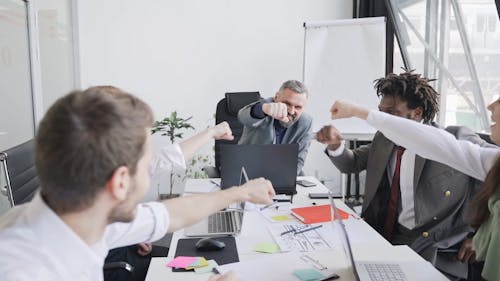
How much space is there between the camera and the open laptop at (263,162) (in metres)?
1.94

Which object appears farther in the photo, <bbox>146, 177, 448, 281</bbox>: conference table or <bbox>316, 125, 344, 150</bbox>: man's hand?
<bbox>316, 125, 344, 150</bbox>: man's hand

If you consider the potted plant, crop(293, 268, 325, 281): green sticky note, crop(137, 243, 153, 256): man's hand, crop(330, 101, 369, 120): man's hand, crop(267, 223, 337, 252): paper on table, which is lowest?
crop(137, 243, 153, 256): man's hand

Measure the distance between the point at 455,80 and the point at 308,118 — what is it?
1.45m

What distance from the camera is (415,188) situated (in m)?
1.94

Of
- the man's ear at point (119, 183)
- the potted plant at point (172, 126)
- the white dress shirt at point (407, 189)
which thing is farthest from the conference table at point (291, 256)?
the potted plant at point (172, 126)

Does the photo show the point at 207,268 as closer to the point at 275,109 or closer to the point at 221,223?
the point at 221,223

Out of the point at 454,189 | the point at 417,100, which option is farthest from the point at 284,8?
the point at 454,189

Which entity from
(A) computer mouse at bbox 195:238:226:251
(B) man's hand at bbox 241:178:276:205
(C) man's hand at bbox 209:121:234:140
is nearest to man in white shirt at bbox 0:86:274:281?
(B) man's hand at bbox 241:178:276:205

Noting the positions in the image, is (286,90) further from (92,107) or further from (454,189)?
(92,107)

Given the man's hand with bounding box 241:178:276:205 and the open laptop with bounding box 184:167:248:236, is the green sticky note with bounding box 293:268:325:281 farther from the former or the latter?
the open laptop with bounding box 184:167:248:236

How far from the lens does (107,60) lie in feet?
13.4

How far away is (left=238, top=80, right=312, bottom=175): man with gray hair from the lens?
2.53m

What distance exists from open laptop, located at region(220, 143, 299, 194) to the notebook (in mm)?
161

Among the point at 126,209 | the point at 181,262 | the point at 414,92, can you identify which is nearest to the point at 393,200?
the point at 414,92
